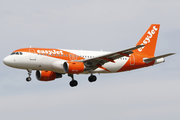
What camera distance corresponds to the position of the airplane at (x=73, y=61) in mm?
50312

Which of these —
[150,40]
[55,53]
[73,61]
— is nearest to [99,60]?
[73,61]

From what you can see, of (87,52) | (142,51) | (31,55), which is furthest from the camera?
(142,51)

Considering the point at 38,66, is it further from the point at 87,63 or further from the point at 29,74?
the point at 87,63

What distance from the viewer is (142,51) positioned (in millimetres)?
58750

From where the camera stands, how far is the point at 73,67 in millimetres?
50625

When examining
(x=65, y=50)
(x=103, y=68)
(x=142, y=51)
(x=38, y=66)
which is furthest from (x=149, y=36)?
(x=38, y=66)

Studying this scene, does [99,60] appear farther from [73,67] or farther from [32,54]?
[32,54]

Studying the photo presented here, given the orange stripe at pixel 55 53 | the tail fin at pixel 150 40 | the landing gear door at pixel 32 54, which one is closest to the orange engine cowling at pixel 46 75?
the orange stripe at pixel 55 53

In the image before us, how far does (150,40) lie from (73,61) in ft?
46.8

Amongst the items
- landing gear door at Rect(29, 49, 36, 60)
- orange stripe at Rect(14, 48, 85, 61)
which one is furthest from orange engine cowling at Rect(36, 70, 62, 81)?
landing gear door at Rect(29, 49, 36, 60)

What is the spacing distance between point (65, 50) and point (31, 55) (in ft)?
15.3

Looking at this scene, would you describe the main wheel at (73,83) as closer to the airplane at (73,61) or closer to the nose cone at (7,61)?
the airplane at (73,61)

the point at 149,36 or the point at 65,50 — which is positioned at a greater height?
the point at 149,36

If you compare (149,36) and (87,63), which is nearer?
(87,63)
